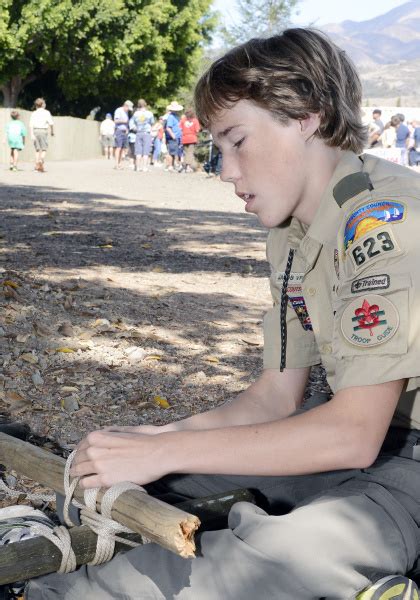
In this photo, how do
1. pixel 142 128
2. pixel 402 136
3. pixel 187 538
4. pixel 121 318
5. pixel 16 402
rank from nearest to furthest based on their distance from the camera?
pixel 187 538, pixel 16 402, pixel 121 318, pixel 142 128, pixel 402 136

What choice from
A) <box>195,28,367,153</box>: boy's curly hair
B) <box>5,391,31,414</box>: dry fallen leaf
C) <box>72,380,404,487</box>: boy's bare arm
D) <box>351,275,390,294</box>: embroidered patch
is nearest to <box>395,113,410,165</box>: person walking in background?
<box>5,391,31,414</box>: dry fallen leaf

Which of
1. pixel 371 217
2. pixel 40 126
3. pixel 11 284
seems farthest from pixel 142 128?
pixel 371 217

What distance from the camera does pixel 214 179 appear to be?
81.1ft

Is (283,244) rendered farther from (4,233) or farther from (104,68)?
(104,68)

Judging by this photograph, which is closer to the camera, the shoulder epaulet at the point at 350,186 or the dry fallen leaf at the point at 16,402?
the shoulder epaulet at the point at 350,186

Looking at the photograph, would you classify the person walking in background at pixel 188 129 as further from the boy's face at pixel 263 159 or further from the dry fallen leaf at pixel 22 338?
the boy's face at pixel 263 159

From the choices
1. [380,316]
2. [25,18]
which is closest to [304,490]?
[380,316]

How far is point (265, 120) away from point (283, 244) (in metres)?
0.44

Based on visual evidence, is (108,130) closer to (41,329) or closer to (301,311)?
(41,329)

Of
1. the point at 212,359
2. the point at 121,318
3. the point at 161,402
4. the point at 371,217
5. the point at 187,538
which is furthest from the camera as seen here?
the point at 121,318

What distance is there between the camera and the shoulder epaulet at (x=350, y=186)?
7.58 feet

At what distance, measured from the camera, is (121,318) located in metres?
6.05

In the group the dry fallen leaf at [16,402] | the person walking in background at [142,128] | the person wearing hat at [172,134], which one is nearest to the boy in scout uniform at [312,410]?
the dry fallen leaf at [16,402]

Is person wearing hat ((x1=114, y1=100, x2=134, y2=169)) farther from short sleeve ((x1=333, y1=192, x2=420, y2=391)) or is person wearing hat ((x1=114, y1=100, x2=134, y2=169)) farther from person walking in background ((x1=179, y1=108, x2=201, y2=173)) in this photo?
short sleeve ((x1=333, y1=192, x2=420, y2=391))
